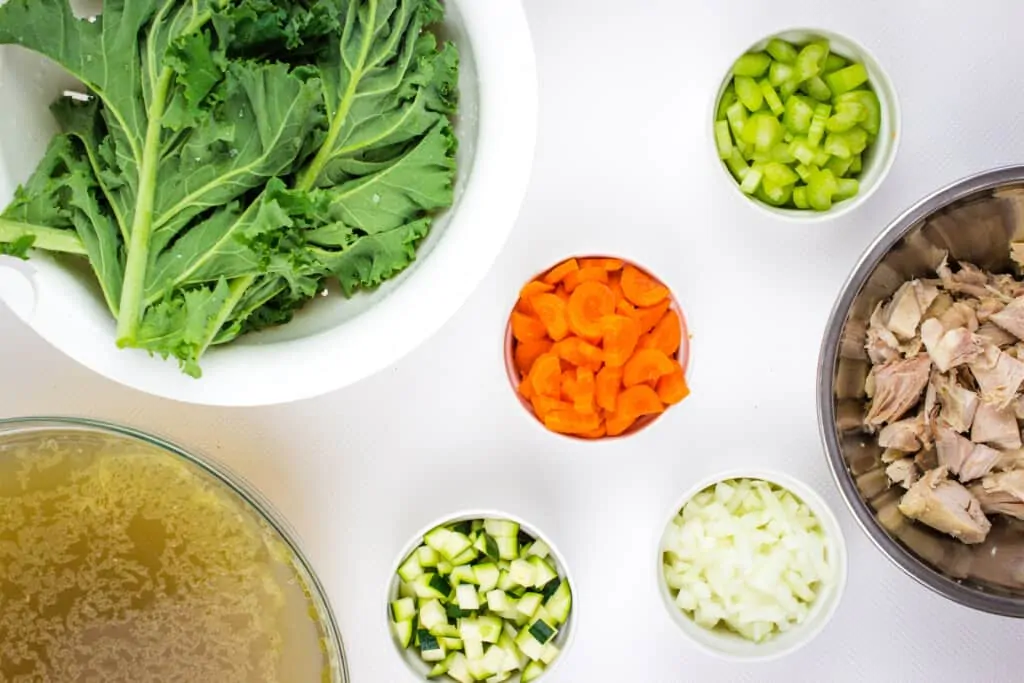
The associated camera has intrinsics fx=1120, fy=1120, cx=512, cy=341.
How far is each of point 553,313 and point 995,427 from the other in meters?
Answer: 0.60

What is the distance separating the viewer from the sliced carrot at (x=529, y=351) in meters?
1.55

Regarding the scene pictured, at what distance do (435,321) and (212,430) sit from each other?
17.6 inches

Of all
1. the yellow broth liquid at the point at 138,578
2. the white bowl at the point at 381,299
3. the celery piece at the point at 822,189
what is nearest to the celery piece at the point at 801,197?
the celery piece at the point at 822,189

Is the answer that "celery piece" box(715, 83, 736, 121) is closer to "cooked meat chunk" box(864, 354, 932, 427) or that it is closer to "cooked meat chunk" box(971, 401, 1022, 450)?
"cooked meat chunk" box(864, 354, 932, 427)

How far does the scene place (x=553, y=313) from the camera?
152 cm

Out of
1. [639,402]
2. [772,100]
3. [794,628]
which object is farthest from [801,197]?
[794,628]

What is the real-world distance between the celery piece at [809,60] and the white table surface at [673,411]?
81 mm

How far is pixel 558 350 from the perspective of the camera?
5.03ft

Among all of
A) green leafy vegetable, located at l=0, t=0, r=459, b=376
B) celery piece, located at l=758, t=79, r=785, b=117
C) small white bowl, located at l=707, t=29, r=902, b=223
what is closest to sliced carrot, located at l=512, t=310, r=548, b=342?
green leafy vegetable, located at l=0, t=0, r=459, b=376

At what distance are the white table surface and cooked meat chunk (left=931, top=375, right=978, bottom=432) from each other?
18cm

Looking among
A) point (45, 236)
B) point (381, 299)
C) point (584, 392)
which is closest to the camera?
point (45, 236)

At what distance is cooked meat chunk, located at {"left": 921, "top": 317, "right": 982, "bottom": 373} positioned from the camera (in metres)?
1.46

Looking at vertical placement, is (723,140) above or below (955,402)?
above

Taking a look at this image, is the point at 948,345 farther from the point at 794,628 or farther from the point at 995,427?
the point at 794,628
